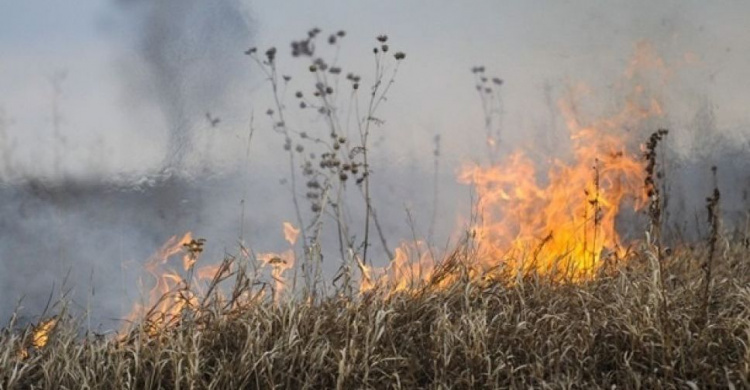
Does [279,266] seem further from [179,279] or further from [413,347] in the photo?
[413,347]

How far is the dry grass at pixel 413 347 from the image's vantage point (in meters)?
4.39

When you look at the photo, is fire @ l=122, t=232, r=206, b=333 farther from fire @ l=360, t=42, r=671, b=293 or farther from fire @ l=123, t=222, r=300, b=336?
fire @ l=360, t=42, r=671, b=293

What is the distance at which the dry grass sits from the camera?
4395mm

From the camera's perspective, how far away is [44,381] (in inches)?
178

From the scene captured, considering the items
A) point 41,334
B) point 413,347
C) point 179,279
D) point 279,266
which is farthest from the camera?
point 179,279

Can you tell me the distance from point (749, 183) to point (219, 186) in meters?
3.76

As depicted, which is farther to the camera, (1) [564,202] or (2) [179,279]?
(1) [564,202]

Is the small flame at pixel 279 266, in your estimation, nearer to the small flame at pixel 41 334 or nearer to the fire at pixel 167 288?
the fire at pixel 167 288

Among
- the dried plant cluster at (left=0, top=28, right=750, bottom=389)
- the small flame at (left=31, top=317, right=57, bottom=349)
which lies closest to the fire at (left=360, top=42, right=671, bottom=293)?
the dried plant cluster at (left=0, top=28, right=750, bottom=389)

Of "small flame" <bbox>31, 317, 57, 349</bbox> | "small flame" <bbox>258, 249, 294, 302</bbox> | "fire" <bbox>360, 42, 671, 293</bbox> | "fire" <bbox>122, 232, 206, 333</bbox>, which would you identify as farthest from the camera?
"fire" <bbox>360, 42, 671, 293</bbox>

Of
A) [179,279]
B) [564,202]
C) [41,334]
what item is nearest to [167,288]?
[179,279]

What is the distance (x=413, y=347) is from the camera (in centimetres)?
467

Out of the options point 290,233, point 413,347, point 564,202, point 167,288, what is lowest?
point 413,347

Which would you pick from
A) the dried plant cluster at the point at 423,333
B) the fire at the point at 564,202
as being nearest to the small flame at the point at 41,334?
the dried plant cluster at the point at 423,333
